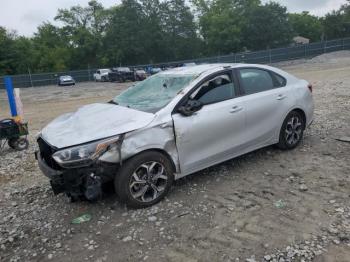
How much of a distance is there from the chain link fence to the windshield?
117 feet

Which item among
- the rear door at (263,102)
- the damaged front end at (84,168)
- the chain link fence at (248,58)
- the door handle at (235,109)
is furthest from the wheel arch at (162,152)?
the chain link fence at (248,58)

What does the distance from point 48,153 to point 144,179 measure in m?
1.15

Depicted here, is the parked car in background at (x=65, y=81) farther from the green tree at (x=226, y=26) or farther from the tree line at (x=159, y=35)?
the green tree at (x=226, y=26)

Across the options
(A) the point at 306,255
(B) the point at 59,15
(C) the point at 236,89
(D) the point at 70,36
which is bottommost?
Answer: (A) the point at 306,255

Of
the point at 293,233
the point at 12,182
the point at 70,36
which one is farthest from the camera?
the point at 70,36

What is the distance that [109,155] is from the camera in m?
3.75

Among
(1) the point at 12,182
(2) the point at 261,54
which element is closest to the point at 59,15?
(2) the point at 261,54

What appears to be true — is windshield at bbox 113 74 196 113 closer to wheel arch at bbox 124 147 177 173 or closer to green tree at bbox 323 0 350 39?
wheel arch at bbox 124 147 177 173

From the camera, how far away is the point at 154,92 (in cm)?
486

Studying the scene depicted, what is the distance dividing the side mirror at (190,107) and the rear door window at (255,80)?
3.27ft

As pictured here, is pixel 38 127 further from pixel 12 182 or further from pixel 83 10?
pixel 83 10

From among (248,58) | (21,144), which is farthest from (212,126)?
(248,58)

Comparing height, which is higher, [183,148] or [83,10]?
[83,10]

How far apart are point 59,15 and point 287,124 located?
70.0 m
